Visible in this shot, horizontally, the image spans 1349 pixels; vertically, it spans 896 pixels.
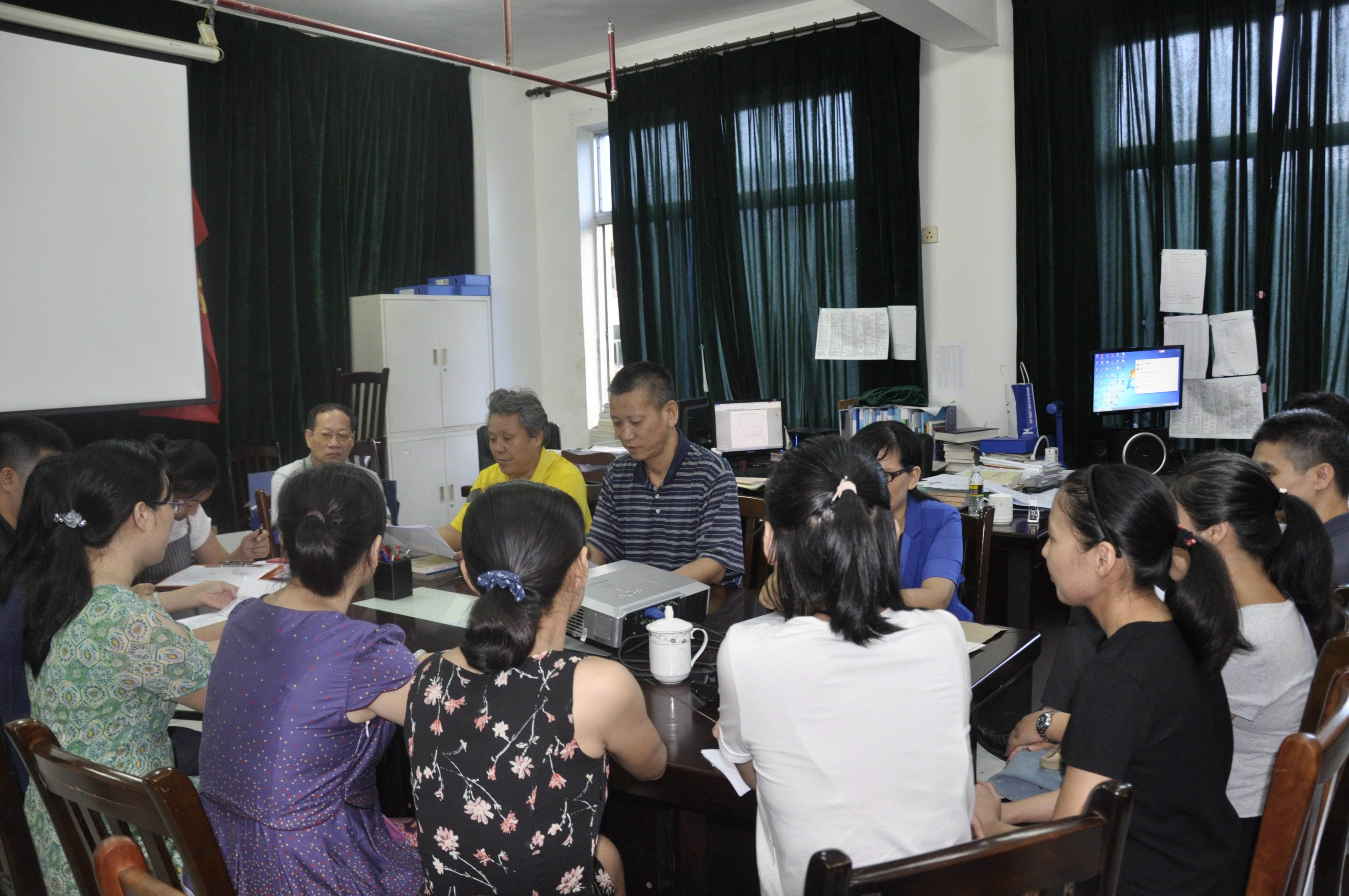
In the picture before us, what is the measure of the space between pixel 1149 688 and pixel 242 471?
4.40m

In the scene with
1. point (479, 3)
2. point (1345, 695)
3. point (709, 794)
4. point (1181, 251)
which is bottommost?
point (709, 794)

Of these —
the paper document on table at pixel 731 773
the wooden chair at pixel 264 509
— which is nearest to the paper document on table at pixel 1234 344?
the paper document on table at pixel 731 773

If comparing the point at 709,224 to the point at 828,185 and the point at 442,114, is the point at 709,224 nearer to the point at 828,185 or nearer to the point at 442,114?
the point at 828,185

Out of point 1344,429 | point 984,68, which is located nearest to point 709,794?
point 1344,429

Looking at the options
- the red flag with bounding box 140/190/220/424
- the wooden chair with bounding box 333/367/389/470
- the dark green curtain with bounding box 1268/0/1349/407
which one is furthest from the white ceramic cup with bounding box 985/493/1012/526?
the red flag with bounding box 140/190/220/424

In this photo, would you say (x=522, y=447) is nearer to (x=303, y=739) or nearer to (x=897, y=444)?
(x=897, y=444)

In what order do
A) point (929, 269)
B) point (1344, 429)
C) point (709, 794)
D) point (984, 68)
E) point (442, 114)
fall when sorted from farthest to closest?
point (442, 114) < point (929, 269) < point (984, 68) < point (1344, 429) < point (709, 794)

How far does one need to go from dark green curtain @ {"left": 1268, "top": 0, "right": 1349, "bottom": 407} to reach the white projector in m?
3.49

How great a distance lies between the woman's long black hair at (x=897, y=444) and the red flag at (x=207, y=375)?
11.6 ft

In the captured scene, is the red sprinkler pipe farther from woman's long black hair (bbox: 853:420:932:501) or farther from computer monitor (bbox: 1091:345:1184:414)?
computer monitor (bbox: 1091:345:1184:414)

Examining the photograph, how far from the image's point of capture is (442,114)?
629cm

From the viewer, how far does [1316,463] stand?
226cm

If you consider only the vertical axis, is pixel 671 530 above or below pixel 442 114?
below

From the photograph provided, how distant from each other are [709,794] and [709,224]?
4735 millimetres
